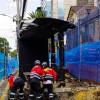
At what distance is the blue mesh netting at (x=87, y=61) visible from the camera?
17941 millimetres

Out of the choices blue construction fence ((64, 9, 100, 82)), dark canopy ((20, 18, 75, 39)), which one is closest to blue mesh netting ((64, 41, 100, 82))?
blue construction fence ((64, 9, 100, 82))

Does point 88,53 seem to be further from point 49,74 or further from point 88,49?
point 49,74

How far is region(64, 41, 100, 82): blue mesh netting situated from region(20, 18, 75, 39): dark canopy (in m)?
1.24

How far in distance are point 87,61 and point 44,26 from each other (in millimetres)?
2200

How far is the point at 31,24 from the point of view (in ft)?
Answer: 61.0

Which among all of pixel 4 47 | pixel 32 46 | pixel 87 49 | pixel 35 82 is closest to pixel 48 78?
pixel 35 82

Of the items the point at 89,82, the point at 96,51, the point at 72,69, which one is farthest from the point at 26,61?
the point at 96,51

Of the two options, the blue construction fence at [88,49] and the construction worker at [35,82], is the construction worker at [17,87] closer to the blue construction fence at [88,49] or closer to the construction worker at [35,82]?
the construction worker at [35,82]

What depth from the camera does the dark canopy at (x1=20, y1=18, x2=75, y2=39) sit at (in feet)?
61.3

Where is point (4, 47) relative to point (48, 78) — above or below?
below

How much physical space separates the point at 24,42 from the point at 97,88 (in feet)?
25.8

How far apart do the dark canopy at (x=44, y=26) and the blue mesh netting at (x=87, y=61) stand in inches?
48.7

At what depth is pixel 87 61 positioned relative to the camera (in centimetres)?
1964

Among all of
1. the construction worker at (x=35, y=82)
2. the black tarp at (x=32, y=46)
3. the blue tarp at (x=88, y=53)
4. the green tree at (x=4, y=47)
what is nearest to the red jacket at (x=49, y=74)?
the construction worker at (x=35, y=82)
